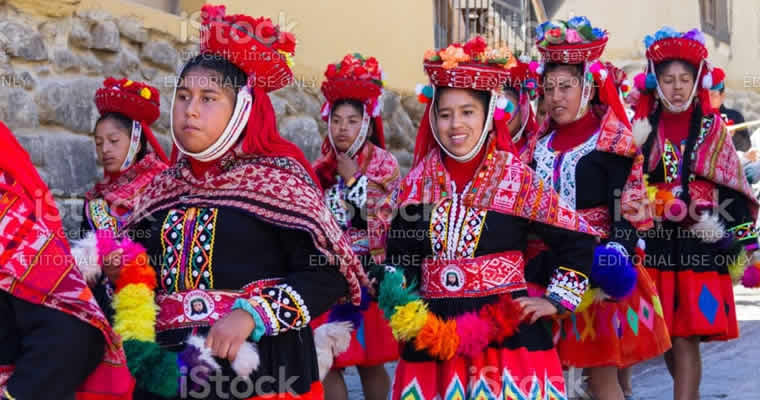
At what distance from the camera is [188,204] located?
3.11 meters

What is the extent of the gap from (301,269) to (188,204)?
0.41 m

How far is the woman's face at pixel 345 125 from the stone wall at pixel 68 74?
1130mm

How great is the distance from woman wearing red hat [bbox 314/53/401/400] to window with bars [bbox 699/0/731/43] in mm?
14236

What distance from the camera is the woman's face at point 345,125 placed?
6.17 meters

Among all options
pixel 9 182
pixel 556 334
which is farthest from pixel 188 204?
pixel 556 334

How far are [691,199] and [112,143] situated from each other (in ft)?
11.1

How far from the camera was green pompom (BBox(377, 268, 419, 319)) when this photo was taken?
3.65m

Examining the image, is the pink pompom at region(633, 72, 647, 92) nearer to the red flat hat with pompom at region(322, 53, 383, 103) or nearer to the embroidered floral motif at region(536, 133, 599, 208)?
the embroidered floral motif at region(536, 133, 599, 208)

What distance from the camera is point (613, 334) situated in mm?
4973

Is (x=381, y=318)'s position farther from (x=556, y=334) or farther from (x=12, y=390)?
(x=12, y=390)

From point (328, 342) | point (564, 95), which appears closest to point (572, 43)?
point (564, 95)

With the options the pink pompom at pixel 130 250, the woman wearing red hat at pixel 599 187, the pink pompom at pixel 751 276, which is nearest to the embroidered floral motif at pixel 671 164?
the pink pompom at pixel 751 276

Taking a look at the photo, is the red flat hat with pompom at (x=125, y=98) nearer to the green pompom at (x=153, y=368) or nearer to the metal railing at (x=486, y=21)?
the green pompom at (x=153, y=368)

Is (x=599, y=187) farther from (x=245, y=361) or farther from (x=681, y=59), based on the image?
(x=245, y=361)
